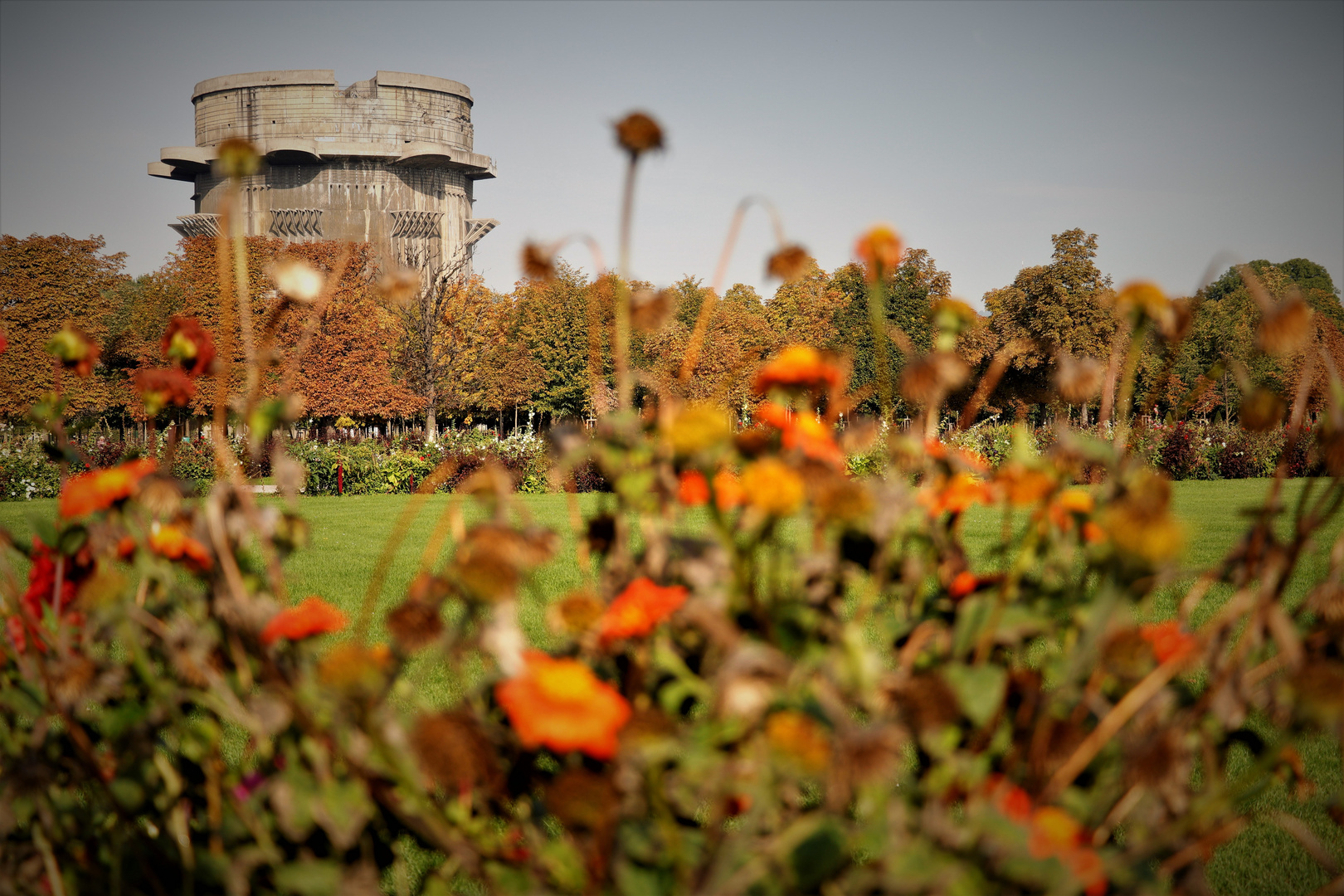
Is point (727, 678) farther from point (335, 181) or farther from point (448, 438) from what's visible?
point (335, 181)

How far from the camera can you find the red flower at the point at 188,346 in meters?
1.08

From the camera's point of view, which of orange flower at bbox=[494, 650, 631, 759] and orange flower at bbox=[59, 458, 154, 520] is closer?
orange flower at bbox=[494, 650, 631, 759]

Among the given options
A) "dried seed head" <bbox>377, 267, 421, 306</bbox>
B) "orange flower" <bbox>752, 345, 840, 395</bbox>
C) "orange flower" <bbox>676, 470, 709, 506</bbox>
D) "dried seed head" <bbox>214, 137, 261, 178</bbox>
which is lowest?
"orange flower" <bbox>676, 470, 709, 506</bbox>

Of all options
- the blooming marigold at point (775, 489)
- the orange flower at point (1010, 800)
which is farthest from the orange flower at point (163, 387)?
the orange flower at point (1010, 800)

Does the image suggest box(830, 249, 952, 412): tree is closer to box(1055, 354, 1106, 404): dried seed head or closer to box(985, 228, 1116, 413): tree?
box(985, 228, 1116, 413): tree

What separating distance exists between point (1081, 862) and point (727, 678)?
0.97 feet

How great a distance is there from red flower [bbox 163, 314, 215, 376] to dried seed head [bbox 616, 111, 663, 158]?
0.59 metres

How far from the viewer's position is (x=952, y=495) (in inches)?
38.1

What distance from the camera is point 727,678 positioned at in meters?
0.62

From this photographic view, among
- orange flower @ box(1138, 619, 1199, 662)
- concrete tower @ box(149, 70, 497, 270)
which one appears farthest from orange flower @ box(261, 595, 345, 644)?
concrete tower @ box(149, 70, 497, 270)

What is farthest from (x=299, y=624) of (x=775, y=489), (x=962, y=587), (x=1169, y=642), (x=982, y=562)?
(x=982, y=562)

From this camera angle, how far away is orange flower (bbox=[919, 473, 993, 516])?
952 millimetres

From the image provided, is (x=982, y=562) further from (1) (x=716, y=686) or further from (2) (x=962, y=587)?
(1) (x=716, y=686)

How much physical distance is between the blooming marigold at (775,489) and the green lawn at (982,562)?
0.28m
